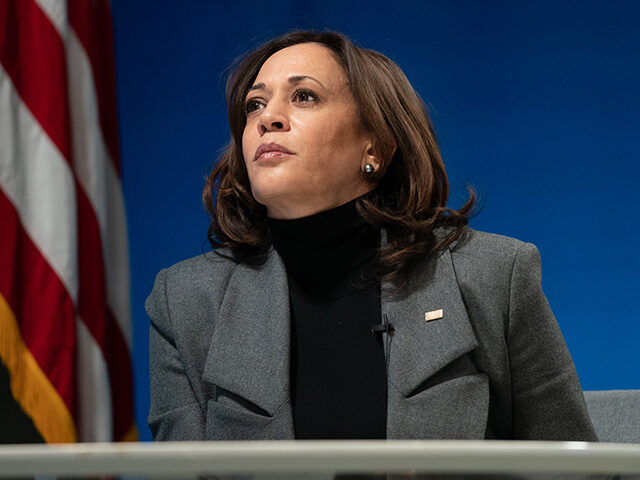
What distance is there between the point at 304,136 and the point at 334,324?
346 mm

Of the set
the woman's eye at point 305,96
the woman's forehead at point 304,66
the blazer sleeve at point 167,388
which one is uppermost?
the woman's forehead at point 304,66

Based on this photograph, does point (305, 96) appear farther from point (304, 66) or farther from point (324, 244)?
point (324, 244)

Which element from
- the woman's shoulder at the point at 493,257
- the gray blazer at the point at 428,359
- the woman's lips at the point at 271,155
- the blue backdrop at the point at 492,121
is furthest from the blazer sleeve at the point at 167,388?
the blue backdrop at the point at 492,121

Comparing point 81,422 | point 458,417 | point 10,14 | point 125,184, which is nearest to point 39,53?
point 10,14

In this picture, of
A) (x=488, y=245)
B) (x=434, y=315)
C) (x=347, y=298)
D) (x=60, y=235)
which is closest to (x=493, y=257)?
(x=488, y=245)

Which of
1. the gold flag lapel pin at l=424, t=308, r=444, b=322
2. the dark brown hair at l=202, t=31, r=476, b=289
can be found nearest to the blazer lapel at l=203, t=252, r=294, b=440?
the dark brown hair at l=202, t=31, r=476, b=289

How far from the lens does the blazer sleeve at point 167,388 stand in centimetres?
134

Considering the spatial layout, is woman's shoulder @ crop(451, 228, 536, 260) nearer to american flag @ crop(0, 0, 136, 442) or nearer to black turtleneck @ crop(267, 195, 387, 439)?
black turtleneck @ crop(267, 195, 387, 439)

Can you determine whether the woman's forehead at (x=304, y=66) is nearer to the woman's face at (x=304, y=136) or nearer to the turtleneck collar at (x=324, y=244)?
the woman's face at (x=304, y=136)

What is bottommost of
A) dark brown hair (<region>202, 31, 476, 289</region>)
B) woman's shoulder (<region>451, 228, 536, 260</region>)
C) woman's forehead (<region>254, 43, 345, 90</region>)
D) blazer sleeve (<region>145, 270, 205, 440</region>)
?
blazer sleeve (<region>145, 270, 205, 440</region>)

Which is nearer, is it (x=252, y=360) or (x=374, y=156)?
(x=252, y=360)

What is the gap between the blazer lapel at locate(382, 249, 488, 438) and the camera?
124cm

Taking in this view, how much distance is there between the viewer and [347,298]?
1415 mm

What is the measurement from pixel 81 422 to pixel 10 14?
994 millimetres
